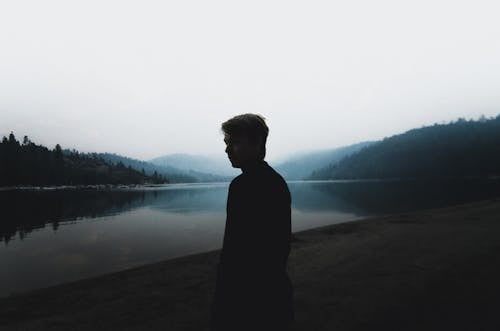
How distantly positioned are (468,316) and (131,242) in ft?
77.9

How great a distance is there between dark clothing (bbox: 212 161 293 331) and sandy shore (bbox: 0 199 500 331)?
5321 millimetres

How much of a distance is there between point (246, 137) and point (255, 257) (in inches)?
39.5

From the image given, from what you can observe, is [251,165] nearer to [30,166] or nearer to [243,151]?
[243,151]

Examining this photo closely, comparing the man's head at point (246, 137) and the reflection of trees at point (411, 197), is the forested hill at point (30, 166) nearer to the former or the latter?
the reflection of trees at point (411, 197)

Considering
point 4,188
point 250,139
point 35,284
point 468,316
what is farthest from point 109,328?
point 4,188

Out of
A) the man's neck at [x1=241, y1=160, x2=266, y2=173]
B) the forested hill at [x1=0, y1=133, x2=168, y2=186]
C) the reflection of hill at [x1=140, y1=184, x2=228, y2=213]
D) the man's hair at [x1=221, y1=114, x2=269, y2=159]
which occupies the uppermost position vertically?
the forested hill at [x1=0, y1=133, x2=168, y2=186]

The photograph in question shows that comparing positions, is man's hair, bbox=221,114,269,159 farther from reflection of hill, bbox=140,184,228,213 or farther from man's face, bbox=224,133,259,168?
reflection of hill, bbox=140,184,228,213

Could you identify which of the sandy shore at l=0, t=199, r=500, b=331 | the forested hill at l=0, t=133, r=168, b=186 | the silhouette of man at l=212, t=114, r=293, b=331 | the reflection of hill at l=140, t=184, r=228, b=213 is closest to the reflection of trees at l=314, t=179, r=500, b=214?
the reflection of hill at l=140, t=184, r=228, b=213

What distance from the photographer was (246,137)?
280cm

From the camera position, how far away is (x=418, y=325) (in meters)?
6.88

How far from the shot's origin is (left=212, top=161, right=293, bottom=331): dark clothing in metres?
2.54

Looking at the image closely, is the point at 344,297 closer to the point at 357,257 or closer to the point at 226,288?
the point at 357,257

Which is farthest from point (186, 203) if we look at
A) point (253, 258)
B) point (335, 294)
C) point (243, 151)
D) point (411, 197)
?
point (253, 258)

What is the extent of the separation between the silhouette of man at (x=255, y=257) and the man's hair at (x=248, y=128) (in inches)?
8.9
